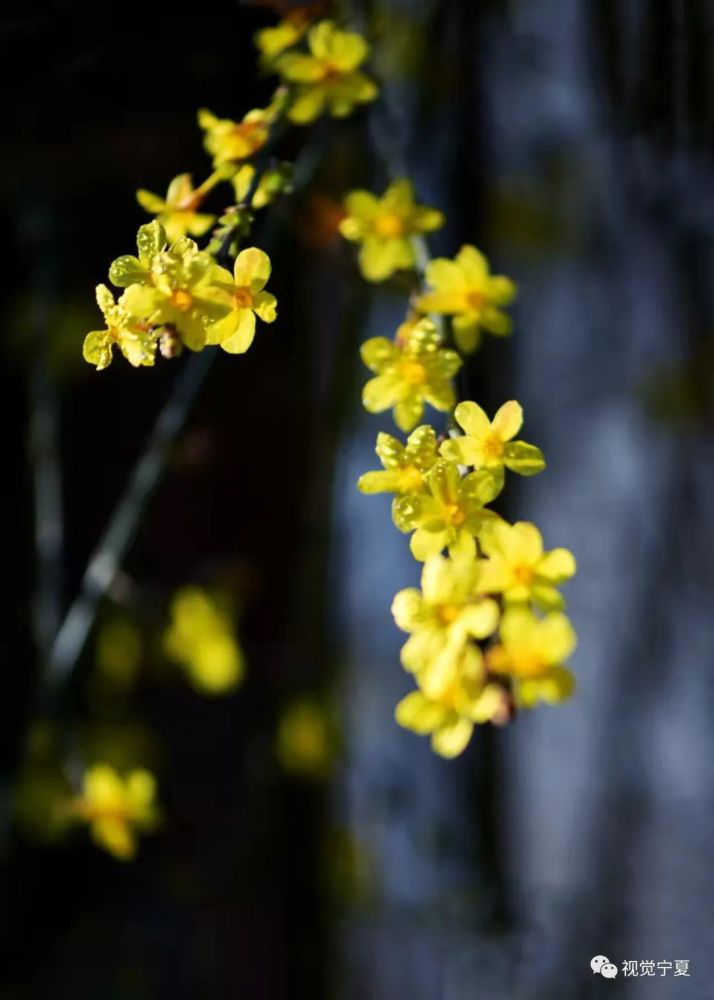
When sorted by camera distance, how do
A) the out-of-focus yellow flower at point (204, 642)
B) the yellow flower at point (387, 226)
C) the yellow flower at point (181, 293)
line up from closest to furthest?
the yellow flower at point (181, 293), the yellow flower at point (387, 226), the out-of-focus yellow flower at point (204, 642)

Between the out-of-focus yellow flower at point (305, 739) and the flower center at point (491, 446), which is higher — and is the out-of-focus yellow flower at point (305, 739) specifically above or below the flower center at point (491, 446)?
below

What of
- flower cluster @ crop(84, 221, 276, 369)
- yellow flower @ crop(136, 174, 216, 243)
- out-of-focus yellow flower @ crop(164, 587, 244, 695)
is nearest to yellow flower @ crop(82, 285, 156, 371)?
flower cluster @ crop(84, 221, 276, 369)

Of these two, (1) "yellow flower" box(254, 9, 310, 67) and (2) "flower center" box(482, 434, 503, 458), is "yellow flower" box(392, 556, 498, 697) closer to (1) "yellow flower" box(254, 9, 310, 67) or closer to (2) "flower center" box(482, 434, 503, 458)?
(2) "flower center" box(482, 434, 503, 458)

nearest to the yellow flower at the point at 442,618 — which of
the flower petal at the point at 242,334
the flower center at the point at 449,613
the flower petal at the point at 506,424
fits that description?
the flower center at the point at 449,613

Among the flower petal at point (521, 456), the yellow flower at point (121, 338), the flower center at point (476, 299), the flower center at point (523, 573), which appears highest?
the flower center at point (476, 299)

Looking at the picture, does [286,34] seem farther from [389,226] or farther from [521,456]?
[521,456]

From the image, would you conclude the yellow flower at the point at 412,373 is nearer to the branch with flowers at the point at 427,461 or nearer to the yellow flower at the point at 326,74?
the branch with flowers at the point at 427,461

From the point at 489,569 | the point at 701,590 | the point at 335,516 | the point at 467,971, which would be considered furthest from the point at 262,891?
the point at 489,569

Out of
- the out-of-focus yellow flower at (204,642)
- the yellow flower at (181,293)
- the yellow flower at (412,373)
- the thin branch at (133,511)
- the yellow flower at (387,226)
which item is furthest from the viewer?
the out-of-focus yellow flower at (204,642)
